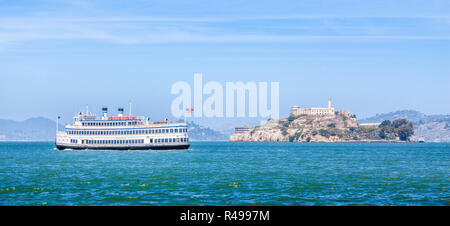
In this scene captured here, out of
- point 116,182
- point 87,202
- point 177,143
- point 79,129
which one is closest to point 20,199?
point 87,202

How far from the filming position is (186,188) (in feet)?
152

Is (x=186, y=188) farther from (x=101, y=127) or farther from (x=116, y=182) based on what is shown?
(x=101, y=127)

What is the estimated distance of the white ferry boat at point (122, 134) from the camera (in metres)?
125

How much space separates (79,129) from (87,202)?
96.9 meters

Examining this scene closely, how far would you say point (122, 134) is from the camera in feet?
420

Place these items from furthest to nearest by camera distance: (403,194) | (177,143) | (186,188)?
(177,143) < (186,188) < (403,194)

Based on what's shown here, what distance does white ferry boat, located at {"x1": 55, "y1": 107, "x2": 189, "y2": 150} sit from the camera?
12519 cm
